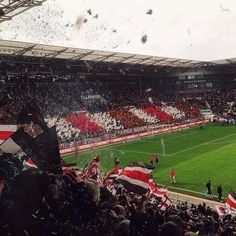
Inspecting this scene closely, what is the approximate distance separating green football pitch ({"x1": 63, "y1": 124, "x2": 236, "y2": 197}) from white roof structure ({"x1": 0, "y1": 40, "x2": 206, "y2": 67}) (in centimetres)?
987

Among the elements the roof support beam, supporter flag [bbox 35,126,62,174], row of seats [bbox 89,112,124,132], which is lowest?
row of seats [bbox 89,112,124,132]

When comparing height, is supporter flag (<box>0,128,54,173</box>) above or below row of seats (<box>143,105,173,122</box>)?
above

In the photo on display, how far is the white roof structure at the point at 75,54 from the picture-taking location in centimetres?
3863

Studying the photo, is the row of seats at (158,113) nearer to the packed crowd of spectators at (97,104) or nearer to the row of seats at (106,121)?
the packed crowd of spectators at (97,104)

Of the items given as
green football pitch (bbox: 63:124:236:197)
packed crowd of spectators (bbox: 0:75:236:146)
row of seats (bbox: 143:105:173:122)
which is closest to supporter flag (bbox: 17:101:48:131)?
green football pitch (bbox: 63:124:236:197)

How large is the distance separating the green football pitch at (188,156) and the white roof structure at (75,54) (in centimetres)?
987

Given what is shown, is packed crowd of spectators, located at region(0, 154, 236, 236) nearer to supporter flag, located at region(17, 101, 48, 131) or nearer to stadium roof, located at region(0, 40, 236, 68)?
supporter flag, located at region(17, 101, 48, 131)

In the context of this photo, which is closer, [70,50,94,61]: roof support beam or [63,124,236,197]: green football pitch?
[63,124,236,197]: green football pitch

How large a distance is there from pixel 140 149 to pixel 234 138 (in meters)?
10.4

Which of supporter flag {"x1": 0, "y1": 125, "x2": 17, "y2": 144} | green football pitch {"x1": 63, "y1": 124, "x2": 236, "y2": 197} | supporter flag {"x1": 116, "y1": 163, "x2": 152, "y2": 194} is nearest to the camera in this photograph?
supporter flag {"x1": 0, "y1": 125, "x2": 17, "y2": 144}

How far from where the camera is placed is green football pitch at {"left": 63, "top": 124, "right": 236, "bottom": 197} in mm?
26812

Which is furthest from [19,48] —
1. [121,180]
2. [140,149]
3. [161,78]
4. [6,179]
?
[161,78]

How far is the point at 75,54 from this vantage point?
45.5 metres

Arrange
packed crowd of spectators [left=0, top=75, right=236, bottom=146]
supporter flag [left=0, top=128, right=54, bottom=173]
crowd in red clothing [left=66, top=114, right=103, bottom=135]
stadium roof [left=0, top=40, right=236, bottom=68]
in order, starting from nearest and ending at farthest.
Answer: supporter flag [left=0, top=128, right=54, bottom=173] → stadium roof [left=0, top=40, right=236, bottom=68] → packed crowd of spectators [left=0, top=75, right=236, bottom=146] → crowd in red clothing [left=66, top=114, right=103, bottom=135]
